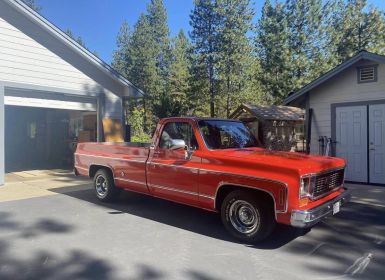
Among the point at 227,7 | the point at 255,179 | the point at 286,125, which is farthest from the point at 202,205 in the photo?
the point at 227,7

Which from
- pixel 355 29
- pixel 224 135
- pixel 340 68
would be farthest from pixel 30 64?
pixel 355 29

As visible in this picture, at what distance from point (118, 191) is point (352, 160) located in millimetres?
7197

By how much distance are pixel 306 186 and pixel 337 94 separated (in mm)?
7314

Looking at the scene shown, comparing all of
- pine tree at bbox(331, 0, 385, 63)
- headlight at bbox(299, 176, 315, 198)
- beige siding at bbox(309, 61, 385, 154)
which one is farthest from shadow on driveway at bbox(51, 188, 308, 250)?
pine tree at bbox(331, 0, 385, 63)

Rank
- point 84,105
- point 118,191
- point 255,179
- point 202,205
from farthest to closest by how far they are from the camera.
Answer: point 84,105 < point 118,191 < point 202,205 < point 255,179

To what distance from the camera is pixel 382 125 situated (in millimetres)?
10320

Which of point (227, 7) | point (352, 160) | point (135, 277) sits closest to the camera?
point (135, 277)

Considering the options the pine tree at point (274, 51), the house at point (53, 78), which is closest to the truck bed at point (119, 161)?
the house at point (53, 78)

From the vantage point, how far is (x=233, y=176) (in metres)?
5.45

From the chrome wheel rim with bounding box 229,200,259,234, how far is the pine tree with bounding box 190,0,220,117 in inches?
905

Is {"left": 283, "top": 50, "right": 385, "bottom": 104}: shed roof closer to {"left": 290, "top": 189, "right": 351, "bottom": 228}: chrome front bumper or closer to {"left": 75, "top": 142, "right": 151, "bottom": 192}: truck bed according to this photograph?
{"left": 75, "top": 142, "right": 151, "bottom": 192}: truck bed

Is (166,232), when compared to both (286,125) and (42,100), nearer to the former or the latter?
(42,100)

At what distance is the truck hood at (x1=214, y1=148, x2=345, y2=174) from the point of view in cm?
505

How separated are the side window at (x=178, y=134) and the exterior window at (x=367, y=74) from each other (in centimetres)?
684
